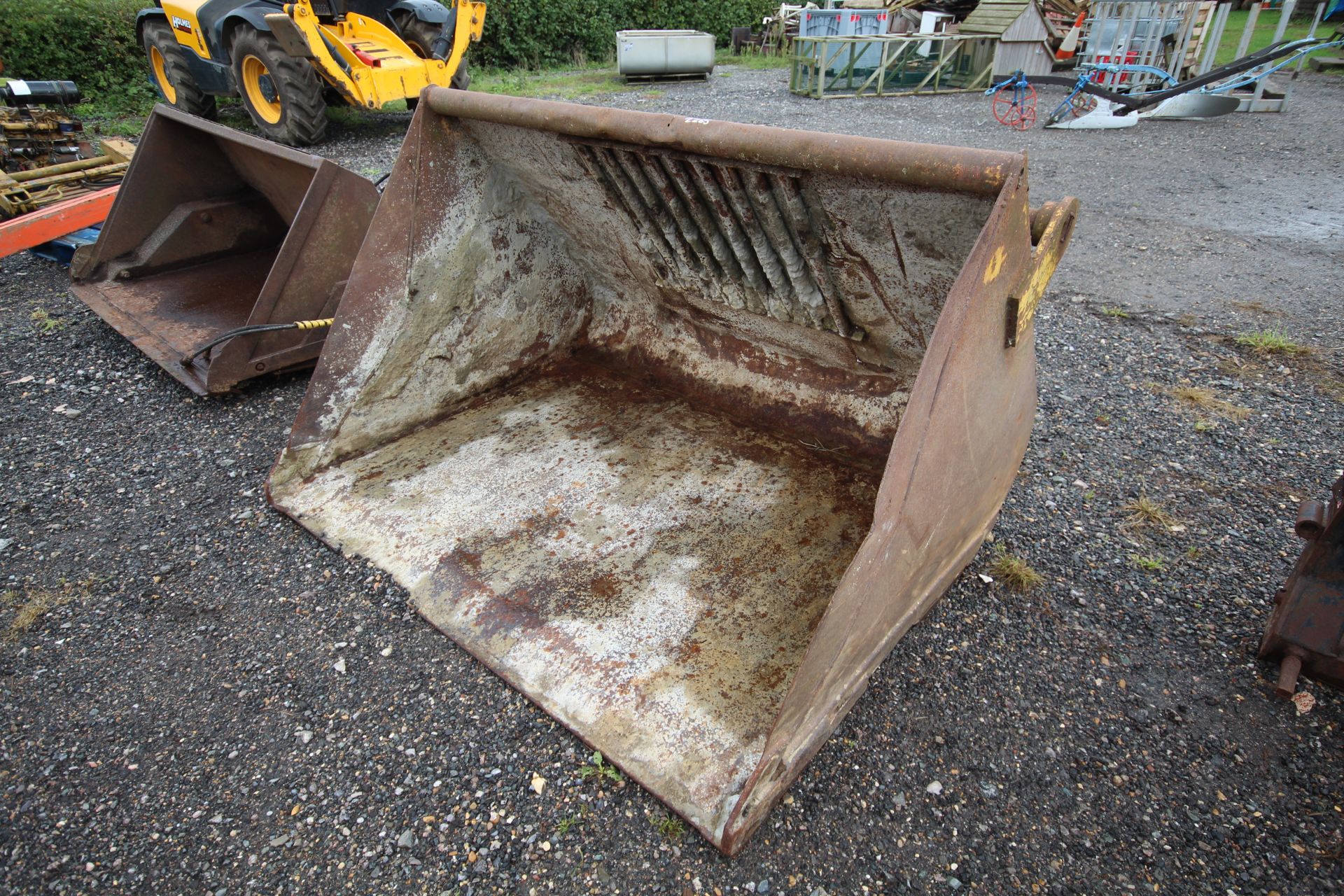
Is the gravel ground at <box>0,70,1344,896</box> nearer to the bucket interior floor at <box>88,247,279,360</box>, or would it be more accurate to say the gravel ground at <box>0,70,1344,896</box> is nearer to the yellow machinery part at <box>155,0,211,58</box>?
the bucket interior floor at <box>88,247,279,360</box>

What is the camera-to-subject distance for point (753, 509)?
2305mm

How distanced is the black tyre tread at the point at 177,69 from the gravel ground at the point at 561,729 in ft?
19.3

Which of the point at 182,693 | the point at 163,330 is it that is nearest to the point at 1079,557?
the point at 182,693

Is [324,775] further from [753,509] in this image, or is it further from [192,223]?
[192,223]

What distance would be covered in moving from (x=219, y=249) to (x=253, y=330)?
4.47ft

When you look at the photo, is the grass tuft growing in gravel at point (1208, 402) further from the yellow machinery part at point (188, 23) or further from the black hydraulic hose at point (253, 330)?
the yellow machinery part at point (188, 23)

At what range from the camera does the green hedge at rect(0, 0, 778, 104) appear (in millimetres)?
9633

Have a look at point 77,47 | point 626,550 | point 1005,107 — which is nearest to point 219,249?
point 626,550

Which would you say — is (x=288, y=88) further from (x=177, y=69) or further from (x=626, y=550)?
(x=626, y=550)

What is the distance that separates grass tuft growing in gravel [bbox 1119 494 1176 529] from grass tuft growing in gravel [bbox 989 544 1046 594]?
1.56 ft

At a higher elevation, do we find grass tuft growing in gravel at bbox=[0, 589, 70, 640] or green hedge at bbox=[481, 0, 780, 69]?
green hedge at bbox=[481, 0, 780, 69]

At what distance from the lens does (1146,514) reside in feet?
8.01

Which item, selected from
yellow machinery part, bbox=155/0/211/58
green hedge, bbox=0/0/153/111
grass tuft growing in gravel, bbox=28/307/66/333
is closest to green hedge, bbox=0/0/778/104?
green hedge, bbox=0/0/153/111

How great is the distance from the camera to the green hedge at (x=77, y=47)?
31.2ft
